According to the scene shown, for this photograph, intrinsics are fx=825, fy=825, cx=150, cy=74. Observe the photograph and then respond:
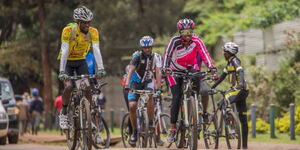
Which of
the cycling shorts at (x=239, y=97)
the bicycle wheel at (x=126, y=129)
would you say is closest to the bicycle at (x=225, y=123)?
the cycling shorts at (x=239, y=97)

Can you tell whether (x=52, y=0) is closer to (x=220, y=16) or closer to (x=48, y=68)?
(x=48, y=68)

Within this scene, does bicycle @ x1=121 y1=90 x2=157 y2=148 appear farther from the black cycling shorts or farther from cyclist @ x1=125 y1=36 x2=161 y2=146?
the black cycling shorts

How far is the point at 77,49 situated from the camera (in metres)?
12.6

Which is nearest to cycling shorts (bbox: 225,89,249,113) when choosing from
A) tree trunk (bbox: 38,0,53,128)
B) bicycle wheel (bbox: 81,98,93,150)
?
bicycle wheel (bbox: 81,98,93,150)

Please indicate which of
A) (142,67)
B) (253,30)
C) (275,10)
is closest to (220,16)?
(253,30)

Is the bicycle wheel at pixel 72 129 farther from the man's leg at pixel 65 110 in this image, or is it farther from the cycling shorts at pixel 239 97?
the cycling shorts at pixel 239 97

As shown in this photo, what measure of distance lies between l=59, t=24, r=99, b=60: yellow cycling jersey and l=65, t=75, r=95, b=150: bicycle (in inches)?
19.3

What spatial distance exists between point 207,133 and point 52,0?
24427 millimetres

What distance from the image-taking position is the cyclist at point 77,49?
12195 mm

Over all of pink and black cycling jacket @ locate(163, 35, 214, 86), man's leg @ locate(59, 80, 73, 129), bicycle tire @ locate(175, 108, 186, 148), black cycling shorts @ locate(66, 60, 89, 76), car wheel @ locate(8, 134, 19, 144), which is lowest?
car wheel @ locate(8, 134, 19, 144)

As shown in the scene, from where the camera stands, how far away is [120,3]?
137 feet

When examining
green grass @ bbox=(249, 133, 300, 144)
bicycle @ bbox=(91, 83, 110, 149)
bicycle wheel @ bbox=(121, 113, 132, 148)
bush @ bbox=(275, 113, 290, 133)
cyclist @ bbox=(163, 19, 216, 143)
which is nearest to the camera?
cyclist @ bbox=(163, 19, 216, 143)

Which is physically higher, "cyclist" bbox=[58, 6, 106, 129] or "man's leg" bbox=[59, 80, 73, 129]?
"cyclist" bbox=[58, 6, 106, 129]

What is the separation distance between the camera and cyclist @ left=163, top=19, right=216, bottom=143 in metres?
12.5
